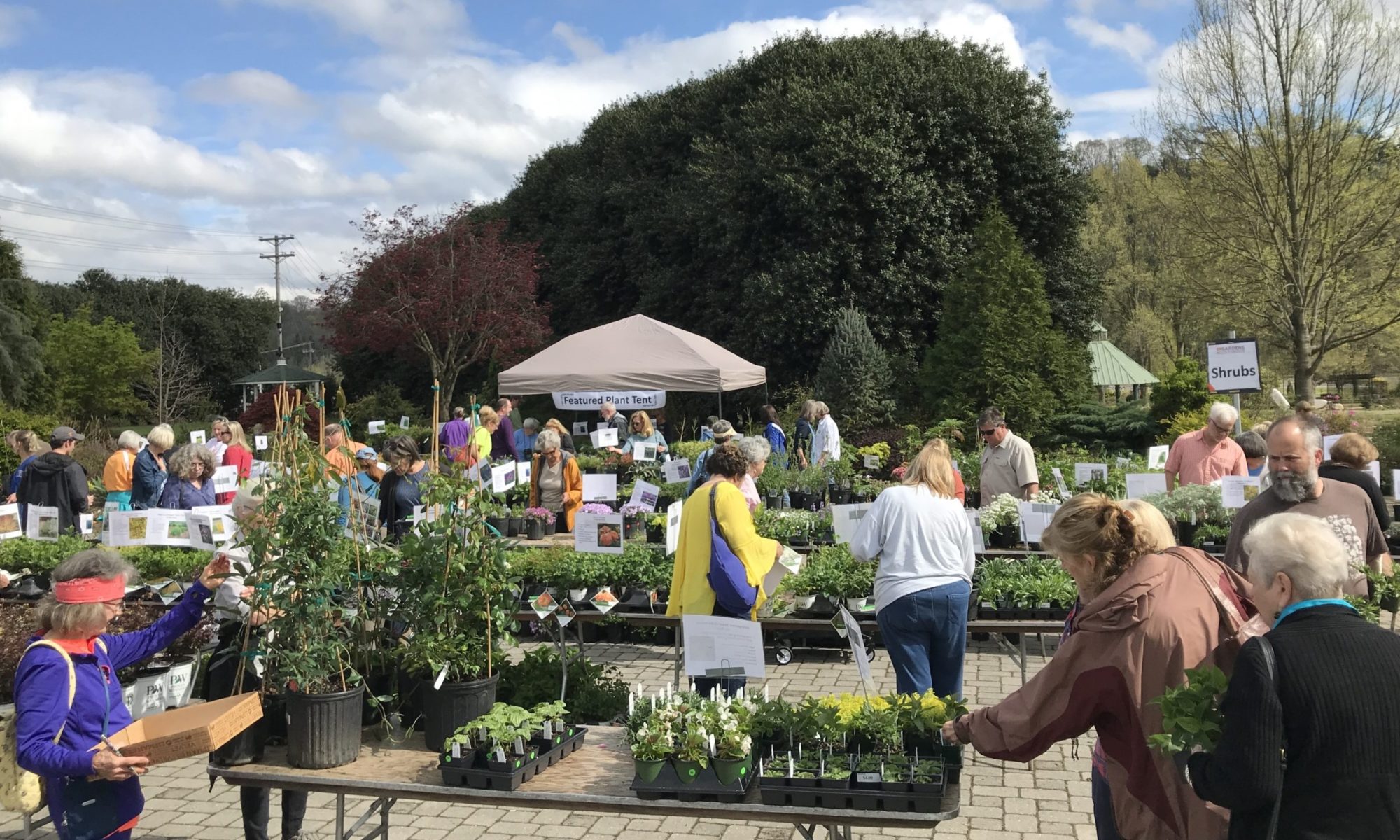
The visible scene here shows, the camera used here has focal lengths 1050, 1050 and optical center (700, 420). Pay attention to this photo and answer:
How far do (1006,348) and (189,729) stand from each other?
1581 cm

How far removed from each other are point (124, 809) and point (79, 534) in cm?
615

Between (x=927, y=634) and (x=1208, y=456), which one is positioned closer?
(x=927, y=634)

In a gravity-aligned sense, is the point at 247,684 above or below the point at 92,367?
below

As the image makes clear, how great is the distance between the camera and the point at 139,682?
466 cm

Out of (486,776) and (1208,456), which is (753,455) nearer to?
(486,776)

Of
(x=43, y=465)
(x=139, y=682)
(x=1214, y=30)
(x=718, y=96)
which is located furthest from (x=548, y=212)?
(x=139, y=682)

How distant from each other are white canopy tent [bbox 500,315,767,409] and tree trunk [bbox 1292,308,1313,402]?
1139 centimetres

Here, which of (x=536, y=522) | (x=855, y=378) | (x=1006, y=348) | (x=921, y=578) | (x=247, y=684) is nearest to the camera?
(x=247, y=684)

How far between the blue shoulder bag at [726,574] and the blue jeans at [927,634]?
0.59 metres

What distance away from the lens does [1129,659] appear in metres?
2.43

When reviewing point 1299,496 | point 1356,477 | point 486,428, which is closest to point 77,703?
point 1299,496

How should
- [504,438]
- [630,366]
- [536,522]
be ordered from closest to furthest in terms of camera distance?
[536,522] → [630,366] → [504,438]

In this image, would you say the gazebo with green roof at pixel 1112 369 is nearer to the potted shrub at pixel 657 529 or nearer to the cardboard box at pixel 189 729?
the potted shrub at pixel 657 529

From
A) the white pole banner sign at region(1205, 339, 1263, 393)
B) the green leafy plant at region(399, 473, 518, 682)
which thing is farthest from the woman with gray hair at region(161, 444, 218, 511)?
the white pole banner sign at region(1205, 339, 1263, 393)
